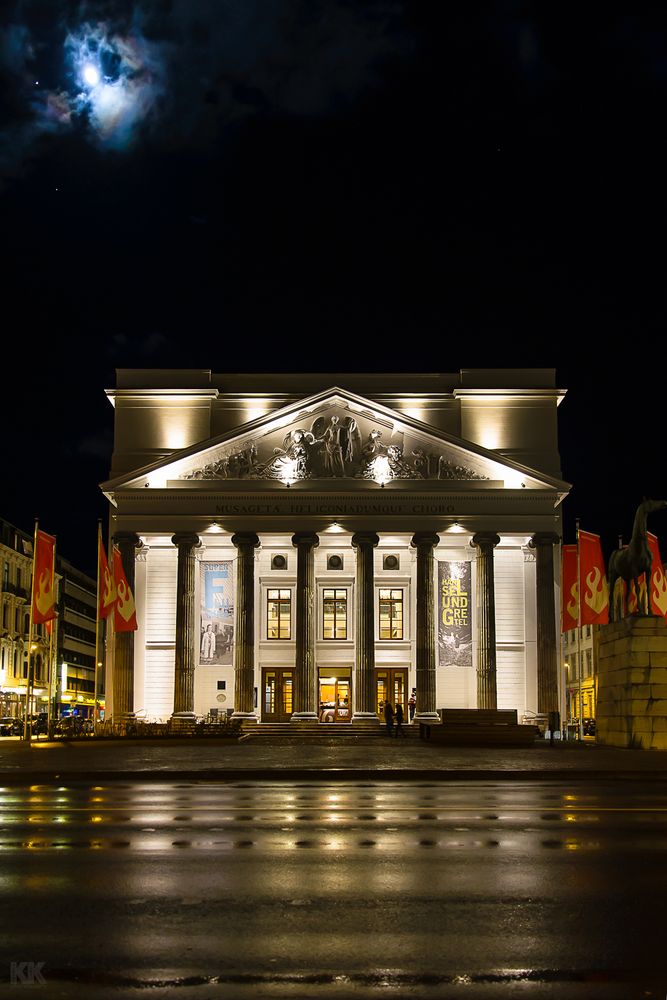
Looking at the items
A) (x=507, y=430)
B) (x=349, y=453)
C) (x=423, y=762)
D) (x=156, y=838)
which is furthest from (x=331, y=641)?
(x=156, y=838)

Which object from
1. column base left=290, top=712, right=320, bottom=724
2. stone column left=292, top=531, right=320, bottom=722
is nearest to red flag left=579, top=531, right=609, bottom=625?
stone column left=292, top=531, right=320, bottom=722

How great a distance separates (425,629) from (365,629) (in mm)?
2860

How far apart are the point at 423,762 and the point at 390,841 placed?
61.0 ft

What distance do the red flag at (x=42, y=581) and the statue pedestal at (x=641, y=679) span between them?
69.7ft

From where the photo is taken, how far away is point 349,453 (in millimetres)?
57531

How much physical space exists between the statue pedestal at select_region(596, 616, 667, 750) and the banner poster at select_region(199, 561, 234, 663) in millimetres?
26293

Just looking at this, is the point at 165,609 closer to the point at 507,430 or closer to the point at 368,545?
the point at 368,545

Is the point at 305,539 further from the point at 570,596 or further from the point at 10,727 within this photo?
the point at 10,727

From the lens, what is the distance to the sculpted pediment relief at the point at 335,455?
57375mm

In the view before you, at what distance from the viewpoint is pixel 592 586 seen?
46.6 m

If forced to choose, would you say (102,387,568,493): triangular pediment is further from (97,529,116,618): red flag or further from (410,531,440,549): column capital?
(97,529,116,618): red flag

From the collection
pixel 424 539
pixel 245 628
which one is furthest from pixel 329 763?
pixel 424 539

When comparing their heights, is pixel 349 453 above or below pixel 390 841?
above

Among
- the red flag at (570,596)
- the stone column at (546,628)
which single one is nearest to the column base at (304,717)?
the stone column at (546,628)
